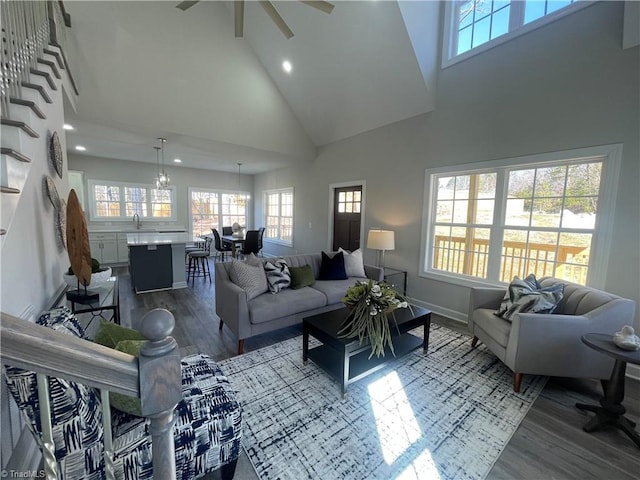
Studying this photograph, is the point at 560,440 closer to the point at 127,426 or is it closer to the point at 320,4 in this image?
the point at 127,426

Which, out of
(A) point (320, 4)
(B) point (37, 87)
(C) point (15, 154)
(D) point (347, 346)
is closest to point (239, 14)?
(A) point (320, 4)

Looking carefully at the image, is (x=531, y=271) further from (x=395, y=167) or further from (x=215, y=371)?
(x=215, y=371)

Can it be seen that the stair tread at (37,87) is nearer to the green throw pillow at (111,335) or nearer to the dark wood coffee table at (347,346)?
the green throw pillow at (111,335)

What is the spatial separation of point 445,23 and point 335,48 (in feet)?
4.99

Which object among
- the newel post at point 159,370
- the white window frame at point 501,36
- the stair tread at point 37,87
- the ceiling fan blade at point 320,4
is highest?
the white window frame at point 501,36

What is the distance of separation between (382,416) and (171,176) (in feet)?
25.6

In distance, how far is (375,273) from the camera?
4016mm

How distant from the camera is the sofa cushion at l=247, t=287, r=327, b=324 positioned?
2738 millimetres

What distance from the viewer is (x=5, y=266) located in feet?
4.66

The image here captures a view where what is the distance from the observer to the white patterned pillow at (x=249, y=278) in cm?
293

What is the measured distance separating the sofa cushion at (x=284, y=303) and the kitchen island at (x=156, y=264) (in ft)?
8.94

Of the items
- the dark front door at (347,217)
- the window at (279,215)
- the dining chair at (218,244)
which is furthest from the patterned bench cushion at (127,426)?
the window at (279,215)

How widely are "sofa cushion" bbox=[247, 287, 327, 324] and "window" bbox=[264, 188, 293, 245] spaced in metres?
4.06

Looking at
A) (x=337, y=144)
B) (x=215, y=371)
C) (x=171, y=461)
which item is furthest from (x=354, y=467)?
(x=337, y=144)
